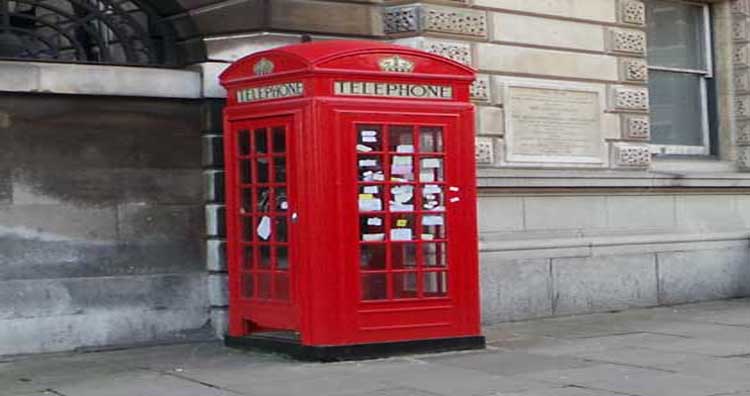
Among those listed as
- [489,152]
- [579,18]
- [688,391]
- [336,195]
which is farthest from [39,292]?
[579,18]

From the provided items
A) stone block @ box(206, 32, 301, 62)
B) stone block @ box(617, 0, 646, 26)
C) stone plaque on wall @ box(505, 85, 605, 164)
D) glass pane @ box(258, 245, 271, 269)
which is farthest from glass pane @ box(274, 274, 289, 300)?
stone block @ box(617, 0, 646, 26)

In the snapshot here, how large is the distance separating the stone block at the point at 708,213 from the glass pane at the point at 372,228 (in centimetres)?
542

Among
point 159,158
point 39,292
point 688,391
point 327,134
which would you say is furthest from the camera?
point 159,158

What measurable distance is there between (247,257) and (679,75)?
7048mm

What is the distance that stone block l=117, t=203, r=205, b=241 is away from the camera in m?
10.3

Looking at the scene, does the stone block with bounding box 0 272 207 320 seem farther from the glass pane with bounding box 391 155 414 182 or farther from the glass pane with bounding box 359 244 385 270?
the glass pane with bounding box 391 155 414 182

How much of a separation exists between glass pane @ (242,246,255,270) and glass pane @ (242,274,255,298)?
81 mm

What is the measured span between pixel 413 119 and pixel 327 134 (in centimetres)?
82

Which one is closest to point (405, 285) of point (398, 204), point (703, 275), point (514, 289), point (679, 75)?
point (398, 204)

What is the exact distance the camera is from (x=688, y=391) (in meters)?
7.89

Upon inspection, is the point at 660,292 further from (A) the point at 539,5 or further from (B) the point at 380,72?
(B) the point at 380,72

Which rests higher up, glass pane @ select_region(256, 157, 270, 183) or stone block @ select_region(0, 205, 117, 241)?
glass pane @ select_region(256, 157, 270, 183)

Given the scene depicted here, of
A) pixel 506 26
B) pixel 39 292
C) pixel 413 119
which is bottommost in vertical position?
pixel 39 292

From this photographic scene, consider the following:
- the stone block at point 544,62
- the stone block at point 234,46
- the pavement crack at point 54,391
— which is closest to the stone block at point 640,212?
the stone block at point 544,62
